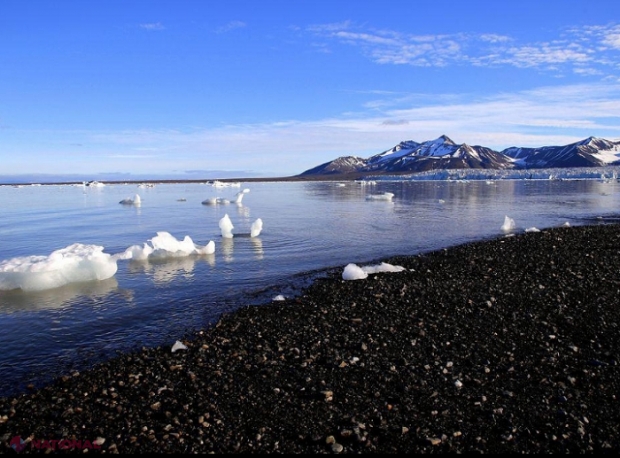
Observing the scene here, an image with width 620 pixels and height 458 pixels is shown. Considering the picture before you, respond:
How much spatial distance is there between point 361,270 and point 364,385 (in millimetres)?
5617

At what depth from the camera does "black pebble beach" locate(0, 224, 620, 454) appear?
4.34 m

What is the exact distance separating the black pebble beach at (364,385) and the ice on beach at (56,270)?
5.06 metres

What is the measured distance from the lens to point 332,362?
5.98 metres

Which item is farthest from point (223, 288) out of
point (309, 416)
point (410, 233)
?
point (410, 233)

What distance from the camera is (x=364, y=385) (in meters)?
5.36

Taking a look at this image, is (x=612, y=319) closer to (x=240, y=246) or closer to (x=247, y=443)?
(x=247, y=443)

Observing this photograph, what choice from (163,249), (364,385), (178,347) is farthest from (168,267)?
(364,385)

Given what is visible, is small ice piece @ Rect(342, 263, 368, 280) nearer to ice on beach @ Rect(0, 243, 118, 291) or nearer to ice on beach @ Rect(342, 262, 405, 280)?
ice on beach @ Rect(342, 262, 405, 280)

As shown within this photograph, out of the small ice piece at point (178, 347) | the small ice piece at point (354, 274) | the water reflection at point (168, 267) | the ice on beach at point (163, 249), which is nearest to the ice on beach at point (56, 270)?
the water reflection at point (168, 267)

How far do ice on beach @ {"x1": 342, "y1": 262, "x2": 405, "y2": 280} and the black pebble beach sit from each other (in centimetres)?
A: 174

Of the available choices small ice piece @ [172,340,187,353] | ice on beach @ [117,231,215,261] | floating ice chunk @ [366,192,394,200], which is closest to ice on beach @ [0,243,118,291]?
ice on beach @ [117,231,215,261]

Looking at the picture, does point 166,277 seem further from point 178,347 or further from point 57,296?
point 178,347

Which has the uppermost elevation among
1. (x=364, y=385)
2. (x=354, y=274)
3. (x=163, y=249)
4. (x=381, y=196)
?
(x=381, y=196)

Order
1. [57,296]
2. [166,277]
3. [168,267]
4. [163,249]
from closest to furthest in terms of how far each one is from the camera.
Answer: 1. [57,296]
2. [166,277]
3. [168,267]
4. [163,249]
